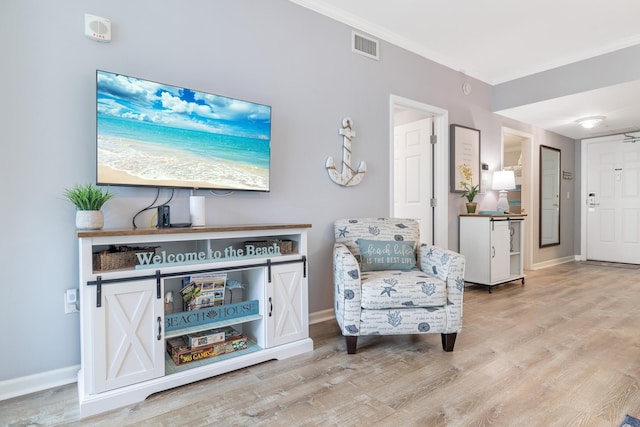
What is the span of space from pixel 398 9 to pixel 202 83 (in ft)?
5.87

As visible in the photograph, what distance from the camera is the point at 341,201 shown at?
3092 mm

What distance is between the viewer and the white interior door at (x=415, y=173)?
13.3 ft

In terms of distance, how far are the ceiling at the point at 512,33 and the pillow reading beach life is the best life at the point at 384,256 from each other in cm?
195

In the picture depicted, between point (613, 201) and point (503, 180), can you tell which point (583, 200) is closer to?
point (613, 201)

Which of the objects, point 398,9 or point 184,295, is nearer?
point 184,295

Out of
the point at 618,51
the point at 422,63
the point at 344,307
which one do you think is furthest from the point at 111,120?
the point at 618,51

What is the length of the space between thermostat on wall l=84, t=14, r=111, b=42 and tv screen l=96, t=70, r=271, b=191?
0.28 metres

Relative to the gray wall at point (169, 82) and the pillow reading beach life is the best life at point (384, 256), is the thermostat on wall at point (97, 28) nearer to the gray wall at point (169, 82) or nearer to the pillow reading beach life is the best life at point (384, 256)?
the gray wall at point (169, 82)

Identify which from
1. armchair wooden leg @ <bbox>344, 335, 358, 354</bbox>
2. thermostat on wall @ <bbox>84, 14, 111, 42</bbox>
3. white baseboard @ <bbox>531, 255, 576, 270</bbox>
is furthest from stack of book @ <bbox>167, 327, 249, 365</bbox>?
white baseboard @ <bbox>531, 255, 576, 270</bbox>

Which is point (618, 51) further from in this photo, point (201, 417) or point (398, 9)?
point (201, 417)

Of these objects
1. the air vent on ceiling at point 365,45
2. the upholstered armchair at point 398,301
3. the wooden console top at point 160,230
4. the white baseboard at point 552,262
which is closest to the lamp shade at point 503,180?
the white baseboard at point 552,262

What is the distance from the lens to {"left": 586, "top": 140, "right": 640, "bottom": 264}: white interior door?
5.68 m

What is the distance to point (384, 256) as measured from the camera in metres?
2.63

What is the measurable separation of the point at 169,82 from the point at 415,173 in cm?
287
